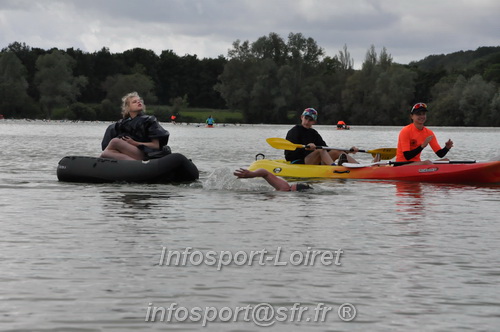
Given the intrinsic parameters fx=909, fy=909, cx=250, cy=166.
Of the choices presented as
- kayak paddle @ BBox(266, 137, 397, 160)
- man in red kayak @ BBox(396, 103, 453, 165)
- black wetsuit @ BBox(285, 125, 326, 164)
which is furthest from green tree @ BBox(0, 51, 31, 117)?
man in red kayak @ BBox(396, 103, 453, 165)

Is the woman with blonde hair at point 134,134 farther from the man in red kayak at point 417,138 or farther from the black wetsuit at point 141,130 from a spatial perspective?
the man in red kayak at point 417,138

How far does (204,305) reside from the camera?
579cm

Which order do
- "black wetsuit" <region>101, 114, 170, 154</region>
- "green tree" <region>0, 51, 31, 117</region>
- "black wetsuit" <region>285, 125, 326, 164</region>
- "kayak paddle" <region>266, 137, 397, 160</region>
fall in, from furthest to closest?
"green tree" <region>0, 51, 31, 117</region> → "kayak paddle" <region>266, 137, 397, 160</region> → "black wetsuit" <region>285, 125, 326, 164</region> → "black wetsuit" <region>101, 114, 170, 154</region>

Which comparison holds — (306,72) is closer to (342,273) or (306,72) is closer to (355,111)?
(355,111)

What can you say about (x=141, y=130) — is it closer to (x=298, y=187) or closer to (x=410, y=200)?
(x=298, y=187)

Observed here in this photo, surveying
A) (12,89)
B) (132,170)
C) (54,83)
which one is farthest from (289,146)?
(54,83)

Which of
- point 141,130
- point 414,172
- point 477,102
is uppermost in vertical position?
point 141,130

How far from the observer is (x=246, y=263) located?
7.28 m

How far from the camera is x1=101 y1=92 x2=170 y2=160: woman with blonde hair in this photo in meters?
13.7

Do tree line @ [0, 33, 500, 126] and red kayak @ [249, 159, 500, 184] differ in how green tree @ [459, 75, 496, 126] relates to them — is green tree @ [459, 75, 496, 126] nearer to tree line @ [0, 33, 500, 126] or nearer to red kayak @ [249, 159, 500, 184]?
tree line @ [0, 33, 500, 126]

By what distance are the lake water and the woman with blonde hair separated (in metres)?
1.37

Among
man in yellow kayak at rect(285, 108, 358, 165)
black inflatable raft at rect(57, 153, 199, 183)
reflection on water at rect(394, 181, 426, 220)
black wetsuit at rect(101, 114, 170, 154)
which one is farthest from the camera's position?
man in yellow kayak at rect(285, 108, 358, 165)

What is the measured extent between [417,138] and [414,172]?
0.91 meters

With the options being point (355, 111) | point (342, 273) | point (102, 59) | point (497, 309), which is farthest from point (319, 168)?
point (102, 59)
